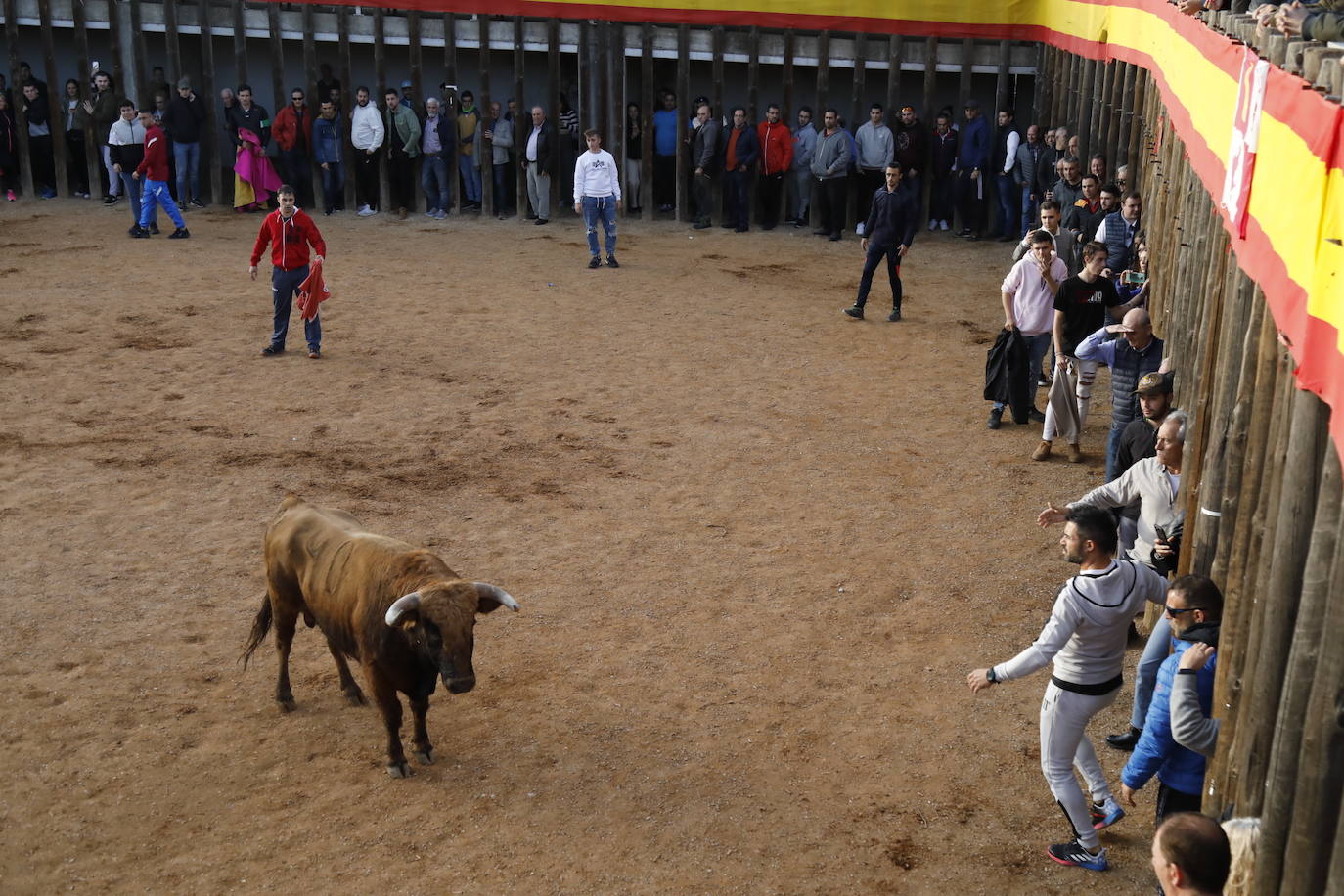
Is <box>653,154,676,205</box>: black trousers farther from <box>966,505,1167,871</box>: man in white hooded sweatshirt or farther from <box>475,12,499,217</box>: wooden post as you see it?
<box>966,505,1167,871</box>: man in white hooded sweatshirt

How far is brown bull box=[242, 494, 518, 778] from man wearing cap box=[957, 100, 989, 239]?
1621 cm

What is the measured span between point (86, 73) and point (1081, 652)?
74.6ft

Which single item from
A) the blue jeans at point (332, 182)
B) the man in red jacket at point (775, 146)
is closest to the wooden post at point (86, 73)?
the blue jeans at point (332, 182)

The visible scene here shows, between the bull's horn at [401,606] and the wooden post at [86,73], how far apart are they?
19.8m

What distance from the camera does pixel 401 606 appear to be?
6590 millimetres

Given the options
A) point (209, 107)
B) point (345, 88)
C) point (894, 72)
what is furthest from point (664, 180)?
point (209, 107)

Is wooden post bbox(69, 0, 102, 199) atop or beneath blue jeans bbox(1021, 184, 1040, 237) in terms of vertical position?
atop

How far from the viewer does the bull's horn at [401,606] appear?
6547 mm

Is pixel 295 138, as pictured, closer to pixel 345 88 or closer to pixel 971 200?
pixel 345 88

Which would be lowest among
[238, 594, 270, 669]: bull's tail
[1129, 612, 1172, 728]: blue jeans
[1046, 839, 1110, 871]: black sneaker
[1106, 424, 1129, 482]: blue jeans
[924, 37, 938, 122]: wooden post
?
[1046, 839, 1110, 871]: black sneaker

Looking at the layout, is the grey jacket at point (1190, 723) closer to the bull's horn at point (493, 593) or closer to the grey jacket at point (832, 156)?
the bull's horn at point (493, 593)

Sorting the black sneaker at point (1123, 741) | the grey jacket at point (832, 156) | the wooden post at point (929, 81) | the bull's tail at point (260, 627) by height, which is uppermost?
the wooden post at point (929, 81)

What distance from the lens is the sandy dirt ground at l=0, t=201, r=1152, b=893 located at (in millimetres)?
6566

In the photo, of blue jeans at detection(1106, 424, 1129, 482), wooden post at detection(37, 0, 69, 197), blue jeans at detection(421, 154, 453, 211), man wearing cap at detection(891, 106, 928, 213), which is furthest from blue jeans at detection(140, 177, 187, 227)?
blue jeans at detection(1106, 424, 1129, 482)
